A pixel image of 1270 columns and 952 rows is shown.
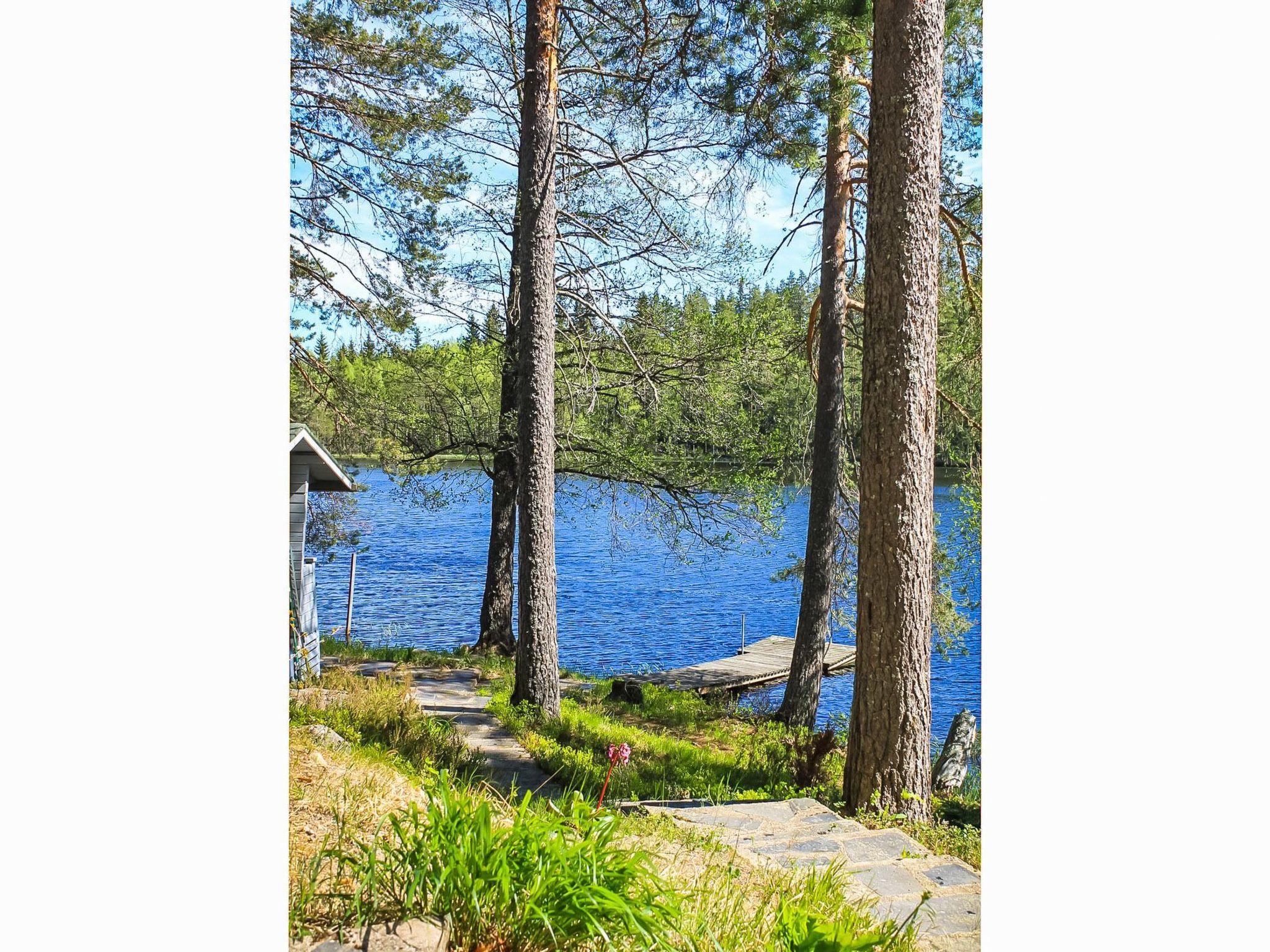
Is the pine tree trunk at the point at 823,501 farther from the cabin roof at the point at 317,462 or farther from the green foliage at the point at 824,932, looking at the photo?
the green foliage at the point at 824,932

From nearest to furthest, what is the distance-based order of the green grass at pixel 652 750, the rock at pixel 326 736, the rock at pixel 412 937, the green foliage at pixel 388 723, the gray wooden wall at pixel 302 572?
1. the rock at pixel 412 937
2. the rock at pixel 326 736
3. the green foliage at pixel 388 723
4. the green grass at pixel 652 750
5. the gray wooden wall at pixel 302 572

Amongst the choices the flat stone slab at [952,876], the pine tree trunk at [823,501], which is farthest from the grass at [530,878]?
the pine tree trunk at [823,501]

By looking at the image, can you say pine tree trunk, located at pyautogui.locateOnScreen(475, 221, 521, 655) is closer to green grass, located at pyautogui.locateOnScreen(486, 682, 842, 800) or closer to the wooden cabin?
green grass, located at pyautogui.locateOnScreen(486, 682, 842, 800)

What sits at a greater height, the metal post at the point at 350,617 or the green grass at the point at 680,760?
the metal post at the point at 350,617

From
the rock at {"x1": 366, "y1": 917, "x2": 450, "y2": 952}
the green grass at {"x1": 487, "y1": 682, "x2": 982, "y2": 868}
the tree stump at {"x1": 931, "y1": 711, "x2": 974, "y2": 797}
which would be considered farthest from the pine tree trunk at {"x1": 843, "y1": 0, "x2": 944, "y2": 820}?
the rock at {"x1": 366, "y1": 917, "x2": 450, "y2": 952}

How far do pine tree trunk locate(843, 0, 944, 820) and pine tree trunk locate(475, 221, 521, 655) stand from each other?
1899 mm

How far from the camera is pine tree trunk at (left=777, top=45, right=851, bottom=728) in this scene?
5.61 metres

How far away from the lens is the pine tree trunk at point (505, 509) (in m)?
4.48

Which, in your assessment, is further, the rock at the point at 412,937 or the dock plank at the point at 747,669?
the dock plank at the point at 747,669

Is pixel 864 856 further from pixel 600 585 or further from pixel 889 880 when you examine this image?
pixel 600 585

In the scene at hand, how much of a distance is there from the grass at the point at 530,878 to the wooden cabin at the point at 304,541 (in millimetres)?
856

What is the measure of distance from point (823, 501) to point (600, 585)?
61.7 inches
